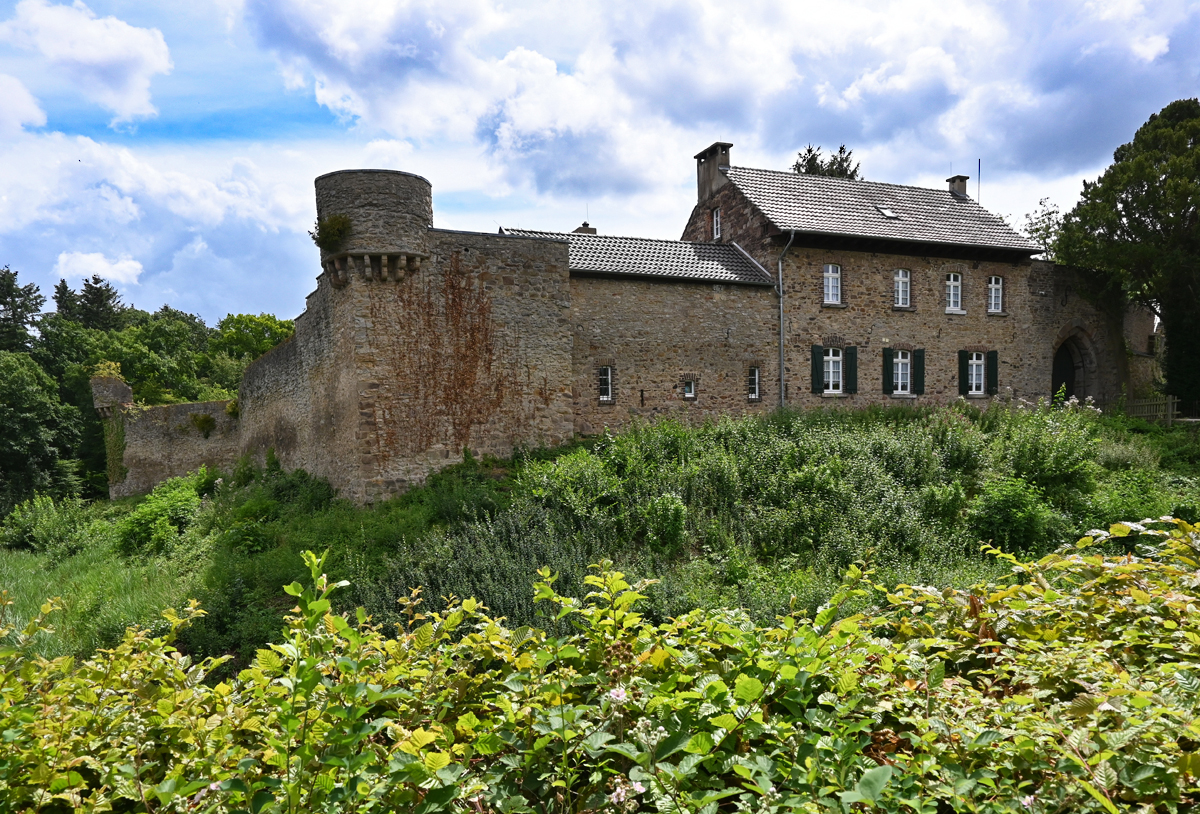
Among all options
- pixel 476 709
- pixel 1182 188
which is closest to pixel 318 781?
pixel 476 709

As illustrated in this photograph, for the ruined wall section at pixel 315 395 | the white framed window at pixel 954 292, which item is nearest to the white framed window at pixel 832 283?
the white framed window at pixel 954 292

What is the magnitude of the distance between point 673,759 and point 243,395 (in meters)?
25.4

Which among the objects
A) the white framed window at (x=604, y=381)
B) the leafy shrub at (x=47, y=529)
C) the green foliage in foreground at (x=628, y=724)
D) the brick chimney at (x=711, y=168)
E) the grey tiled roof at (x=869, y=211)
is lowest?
the leafy shrub at (x=47, y=529)

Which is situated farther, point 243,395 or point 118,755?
point 243,395

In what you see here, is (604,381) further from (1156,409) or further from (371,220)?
(1156,409)

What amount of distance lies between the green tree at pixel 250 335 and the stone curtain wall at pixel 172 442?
655 inches

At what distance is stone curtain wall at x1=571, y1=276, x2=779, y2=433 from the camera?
18141mm

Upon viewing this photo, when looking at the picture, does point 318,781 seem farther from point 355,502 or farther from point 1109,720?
point 355,502

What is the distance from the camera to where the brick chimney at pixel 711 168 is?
75.6 feet

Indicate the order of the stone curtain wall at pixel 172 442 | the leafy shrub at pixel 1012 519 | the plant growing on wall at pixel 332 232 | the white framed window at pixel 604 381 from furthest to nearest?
the stone curtain wall at pixel 172 442, the white framed window at pixel 604 381, the plant growing on wall at pixel 332 232, the leafy shrub at pixel 1012 519

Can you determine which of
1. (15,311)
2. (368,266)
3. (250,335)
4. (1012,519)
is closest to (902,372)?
(1012,519)

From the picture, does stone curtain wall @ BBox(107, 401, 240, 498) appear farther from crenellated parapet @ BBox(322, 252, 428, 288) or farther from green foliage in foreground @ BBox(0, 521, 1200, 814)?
green foliage in foreground @ BBox(0, 521, 1200, 814)

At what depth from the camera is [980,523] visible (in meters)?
13.0

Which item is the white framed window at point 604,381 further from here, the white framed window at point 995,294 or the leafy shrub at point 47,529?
the leafy shrub at point 47,529
